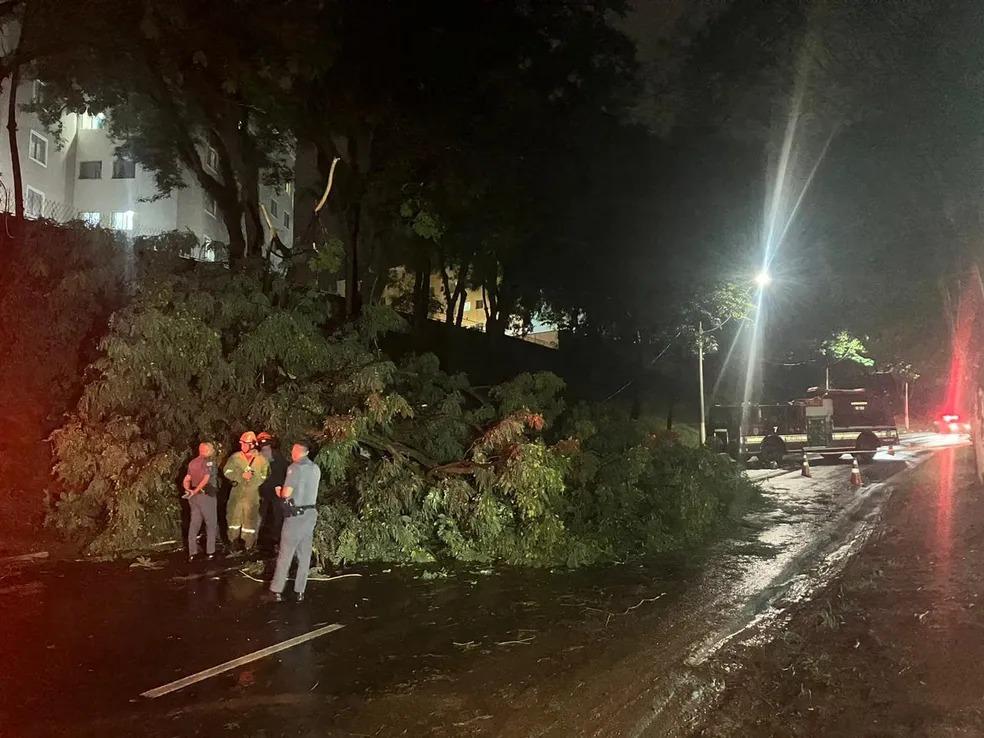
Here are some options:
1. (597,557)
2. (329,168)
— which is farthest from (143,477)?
(329,168)

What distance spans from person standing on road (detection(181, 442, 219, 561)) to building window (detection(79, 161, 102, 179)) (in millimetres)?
29680

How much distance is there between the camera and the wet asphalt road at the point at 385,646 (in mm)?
4668

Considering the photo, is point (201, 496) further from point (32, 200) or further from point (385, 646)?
point (32, 200)

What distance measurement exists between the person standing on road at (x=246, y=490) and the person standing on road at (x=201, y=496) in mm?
250

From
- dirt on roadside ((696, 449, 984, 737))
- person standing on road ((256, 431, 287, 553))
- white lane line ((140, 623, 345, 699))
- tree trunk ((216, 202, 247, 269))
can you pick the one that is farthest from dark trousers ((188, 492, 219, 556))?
tree trunk ((216, 202, 247, 269))

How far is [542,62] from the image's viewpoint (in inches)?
575

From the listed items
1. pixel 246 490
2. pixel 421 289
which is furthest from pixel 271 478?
pixel 421 289

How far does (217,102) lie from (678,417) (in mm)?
26135

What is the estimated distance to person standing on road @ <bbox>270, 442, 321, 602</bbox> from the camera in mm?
7012

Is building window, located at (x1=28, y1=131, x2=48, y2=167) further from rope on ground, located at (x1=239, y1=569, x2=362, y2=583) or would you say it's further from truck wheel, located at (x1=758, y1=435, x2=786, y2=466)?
truck wheel, located at (x1=758, y1=435, x2=786, y2=466)

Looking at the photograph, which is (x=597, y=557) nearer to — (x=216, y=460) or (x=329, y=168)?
(x=216, y=460)

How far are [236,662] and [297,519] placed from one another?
5.49 feet

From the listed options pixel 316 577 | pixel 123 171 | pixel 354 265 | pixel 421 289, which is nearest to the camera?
pixel 316 577

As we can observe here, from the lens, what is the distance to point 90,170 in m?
33.4
